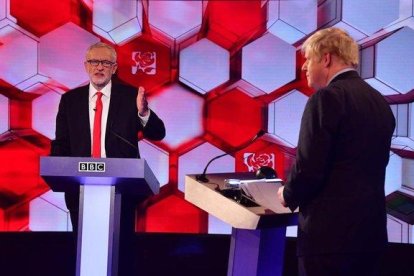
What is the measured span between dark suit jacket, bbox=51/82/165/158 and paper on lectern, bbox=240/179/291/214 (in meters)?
0.73

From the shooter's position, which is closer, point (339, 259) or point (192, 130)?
point (339, 259)

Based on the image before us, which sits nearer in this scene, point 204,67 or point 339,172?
point 339,172

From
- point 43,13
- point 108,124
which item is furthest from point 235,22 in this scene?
point 108,124

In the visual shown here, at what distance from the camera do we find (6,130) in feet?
13.2

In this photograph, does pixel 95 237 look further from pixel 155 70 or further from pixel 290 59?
pixel 290 59

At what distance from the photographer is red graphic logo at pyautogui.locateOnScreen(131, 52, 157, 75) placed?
159 inches

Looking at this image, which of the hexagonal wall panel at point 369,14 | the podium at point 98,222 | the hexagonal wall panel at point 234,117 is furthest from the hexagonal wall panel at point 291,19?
the podium at point 98,222

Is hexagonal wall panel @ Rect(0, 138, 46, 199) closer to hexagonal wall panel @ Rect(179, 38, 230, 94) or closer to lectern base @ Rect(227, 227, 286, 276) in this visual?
hexagonal wall panel @ Rect(179, 38, 230, 94)

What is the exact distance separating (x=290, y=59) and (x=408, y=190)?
1.16 meters

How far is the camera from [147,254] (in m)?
4.05

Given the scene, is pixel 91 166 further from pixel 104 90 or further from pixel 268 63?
pixel 268 63

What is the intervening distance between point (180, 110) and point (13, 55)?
1.18m

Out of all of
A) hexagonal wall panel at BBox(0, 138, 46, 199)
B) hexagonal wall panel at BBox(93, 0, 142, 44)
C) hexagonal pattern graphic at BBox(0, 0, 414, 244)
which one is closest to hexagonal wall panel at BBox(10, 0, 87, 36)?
hexagonal pattern graphic at BBox(0, 0, 414, 244)

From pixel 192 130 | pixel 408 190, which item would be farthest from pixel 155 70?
pixel 408 190
